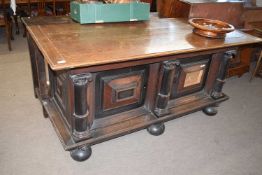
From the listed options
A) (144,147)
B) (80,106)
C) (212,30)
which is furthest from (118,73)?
(212,30)

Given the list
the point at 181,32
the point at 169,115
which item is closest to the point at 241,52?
the point at 181,32

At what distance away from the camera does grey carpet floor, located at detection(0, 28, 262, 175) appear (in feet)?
5.29

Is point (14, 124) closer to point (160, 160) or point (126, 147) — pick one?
point (126, 147)

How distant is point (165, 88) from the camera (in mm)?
1773

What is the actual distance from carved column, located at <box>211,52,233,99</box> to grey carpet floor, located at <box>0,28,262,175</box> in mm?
227

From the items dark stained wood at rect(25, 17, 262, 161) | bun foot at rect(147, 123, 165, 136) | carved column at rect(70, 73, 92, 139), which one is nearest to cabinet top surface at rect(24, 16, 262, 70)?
dark stained wood at rect(25, 17, 262, 161)

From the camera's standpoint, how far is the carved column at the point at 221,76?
199cm

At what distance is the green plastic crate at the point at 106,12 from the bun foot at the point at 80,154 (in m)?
0.87

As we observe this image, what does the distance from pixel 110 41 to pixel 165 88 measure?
53 cm

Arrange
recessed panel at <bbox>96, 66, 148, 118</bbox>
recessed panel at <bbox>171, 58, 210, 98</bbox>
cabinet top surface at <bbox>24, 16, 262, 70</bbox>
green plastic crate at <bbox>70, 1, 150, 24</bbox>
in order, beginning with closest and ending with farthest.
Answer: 1. cabinet top surface at <bbox>24, 16, 262, 70</bbox>
2. recessed panel at <bbox>96, 66, 148, 118</bbox>
3. green plastic crate at <bbox>70, 1, 150, 24</bbox>
4. recessed panel at <bbox>171, 58, 210, 98</bbox>

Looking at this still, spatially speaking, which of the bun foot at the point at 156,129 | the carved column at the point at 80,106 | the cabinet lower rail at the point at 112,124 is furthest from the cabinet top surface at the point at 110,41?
the bun foot at the point at 156,129

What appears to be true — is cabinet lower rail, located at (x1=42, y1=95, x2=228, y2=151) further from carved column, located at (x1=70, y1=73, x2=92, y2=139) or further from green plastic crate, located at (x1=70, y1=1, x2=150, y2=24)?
green plastic crate, located at (x1=70, y1=1, x2=150, y2=24)

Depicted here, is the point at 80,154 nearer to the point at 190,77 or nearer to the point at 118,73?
the point at 118,73

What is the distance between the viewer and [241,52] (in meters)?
2.86
